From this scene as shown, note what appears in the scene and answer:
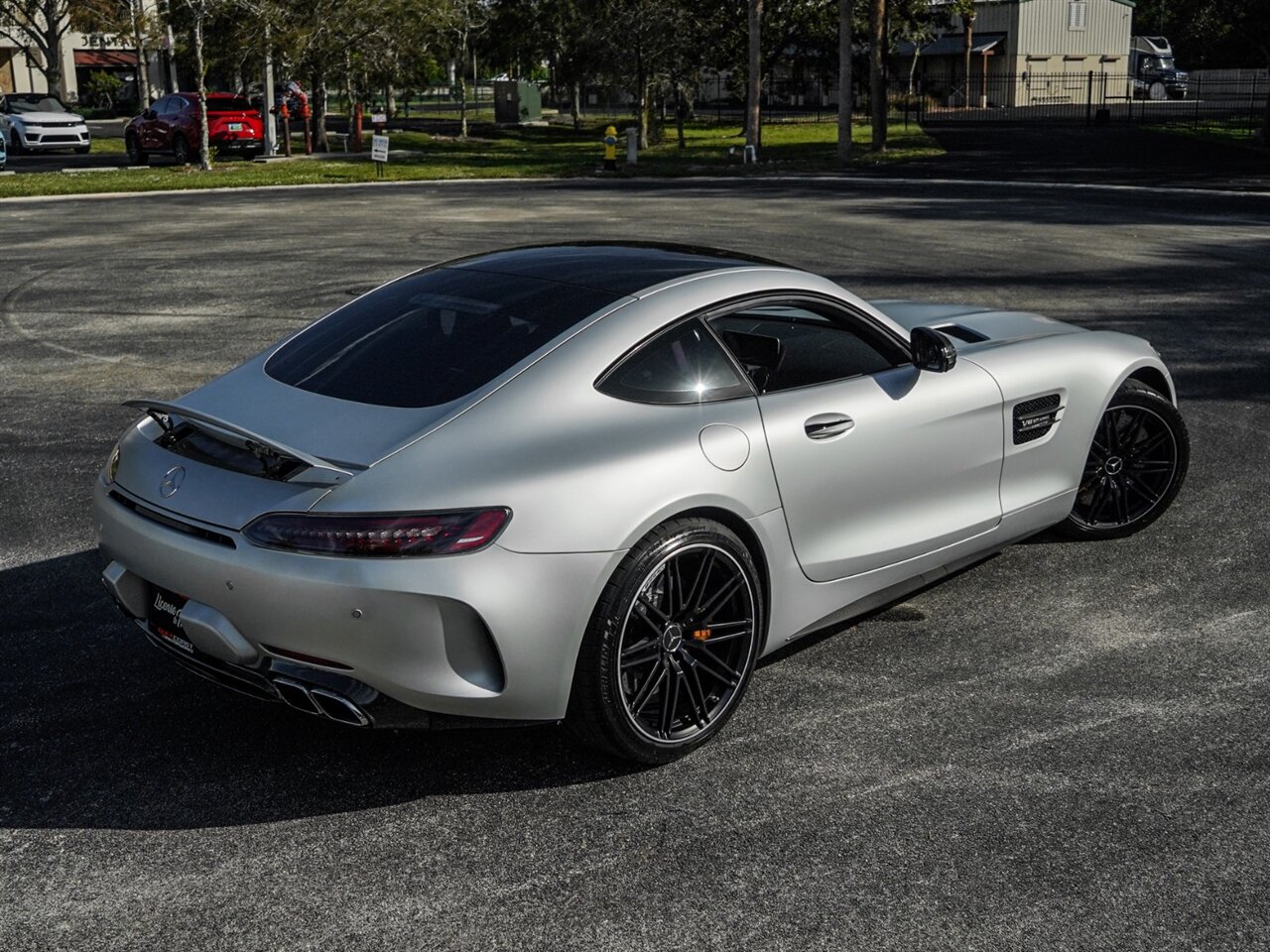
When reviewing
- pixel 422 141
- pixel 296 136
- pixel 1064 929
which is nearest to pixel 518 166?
pixel 422 141

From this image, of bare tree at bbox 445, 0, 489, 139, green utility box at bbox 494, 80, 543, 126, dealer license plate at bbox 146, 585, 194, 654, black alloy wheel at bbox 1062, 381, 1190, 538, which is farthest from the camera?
green utility box at bbox 494, 80, 543, 126

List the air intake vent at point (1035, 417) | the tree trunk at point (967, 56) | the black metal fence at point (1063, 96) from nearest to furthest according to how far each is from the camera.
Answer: the air intake vent at point (1035, 417)
the black metal fence at point (1063, 96)
the tree trunk at point (967, 56)

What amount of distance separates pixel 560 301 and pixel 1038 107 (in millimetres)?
67076

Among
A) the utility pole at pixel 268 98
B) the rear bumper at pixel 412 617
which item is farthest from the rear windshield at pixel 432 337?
the utility pole at pixel 268 98

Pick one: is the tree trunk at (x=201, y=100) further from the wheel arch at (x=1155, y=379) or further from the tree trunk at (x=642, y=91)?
the wheel arch at (x=1155, y=379)

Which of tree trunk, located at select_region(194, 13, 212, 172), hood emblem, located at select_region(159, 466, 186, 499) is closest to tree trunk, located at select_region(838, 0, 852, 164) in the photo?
tree trunk, located at select_region(194, 13, 212, 172)

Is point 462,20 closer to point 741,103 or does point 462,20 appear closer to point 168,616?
point 741,103

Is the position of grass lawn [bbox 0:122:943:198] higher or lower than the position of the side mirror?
higher

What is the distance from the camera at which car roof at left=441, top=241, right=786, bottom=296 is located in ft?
16.5

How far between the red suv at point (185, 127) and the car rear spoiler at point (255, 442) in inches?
1260

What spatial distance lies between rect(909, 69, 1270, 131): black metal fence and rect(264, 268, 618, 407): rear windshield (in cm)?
5746

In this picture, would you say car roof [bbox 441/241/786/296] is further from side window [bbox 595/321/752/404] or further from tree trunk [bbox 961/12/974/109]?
tree trunk [bbox 961/12/974/109]

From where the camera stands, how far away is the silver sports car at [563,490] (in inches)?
158

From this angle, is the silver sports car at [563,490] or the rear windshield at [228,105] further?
the rear windshield at [228,105]
